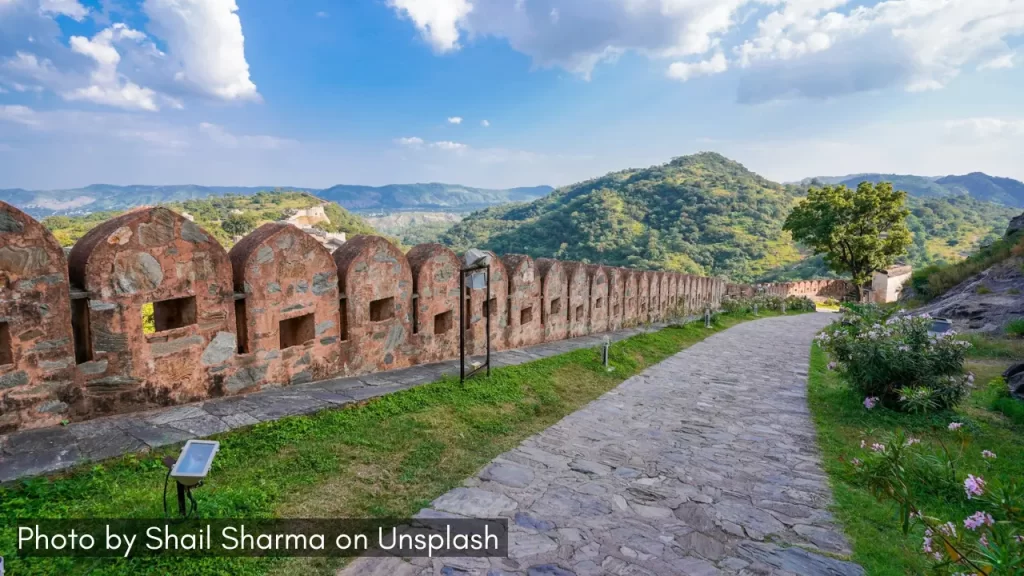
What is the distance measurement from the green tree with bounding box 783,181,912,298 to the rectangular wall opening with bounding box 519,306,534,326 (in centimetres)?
2407

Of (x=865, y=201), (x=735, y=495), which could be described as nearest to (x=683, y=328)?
(x=735, y=495)

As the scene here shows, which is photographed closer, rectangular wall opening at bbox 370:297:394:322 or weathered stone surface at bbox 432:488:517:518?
weathered stone surface at bbox 432:488:517:518

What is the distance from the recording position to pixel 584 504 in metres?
3.76

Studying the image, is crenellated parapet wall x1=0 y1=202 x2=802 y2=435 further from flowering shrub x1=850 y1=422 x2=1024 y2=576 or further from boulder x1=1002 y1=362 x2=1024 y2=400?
boulder x1=1002 y1=362 x2=1024 y2=400

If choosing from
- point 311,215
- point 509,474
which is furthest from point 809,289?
point 311,215

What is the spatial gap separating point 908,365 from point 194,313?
7974 millimetres

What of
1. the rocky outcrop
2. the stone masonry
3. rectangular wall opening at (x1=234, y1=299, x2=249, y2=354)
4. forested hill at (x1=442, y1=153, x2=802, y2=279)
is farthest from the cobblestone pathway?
forested hill at (x1=442, y1=153, x2=802, y2=279)

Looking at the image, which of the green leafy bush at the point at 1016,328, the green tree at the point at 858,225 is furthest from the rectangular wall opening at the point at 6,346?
the green tree at the point at 858,225

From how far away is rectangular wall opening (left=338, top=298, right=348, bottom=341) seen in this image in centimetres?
558

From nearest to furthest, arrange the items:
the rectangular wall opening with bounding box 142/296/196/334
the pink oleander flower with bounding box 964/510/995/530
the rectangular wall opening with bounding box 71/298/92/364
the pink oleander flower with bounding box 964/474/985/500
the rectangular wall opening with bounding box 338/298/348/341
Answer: the pink oleander flower with bounding box 964/510/995/530
the pink oleander flower with bounding box 964/474/985/500
the rectangular wall opening with bounding box 71/298/92/364
the rectangular wall opening with bounding box 142/296/196/334
the rectangular wall opening with bounding box 338/298/348/341

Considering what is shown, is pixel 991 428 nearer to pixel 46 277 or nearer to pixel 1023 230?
pixel 46 277

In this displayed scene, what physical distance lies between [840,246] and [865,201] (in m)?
2.67

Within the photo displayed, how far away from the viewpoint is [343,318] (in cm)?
566

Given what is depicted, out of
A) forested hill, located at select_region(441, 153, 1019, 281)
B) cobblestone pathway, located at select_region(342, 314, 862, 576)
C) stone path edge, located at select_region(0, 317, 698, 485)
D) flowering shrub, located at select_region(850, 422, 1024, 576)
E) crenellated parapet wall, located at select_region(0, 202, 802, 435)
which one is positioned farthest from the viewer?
forested hill, located at select_region(441, 153, 1019, 281)
